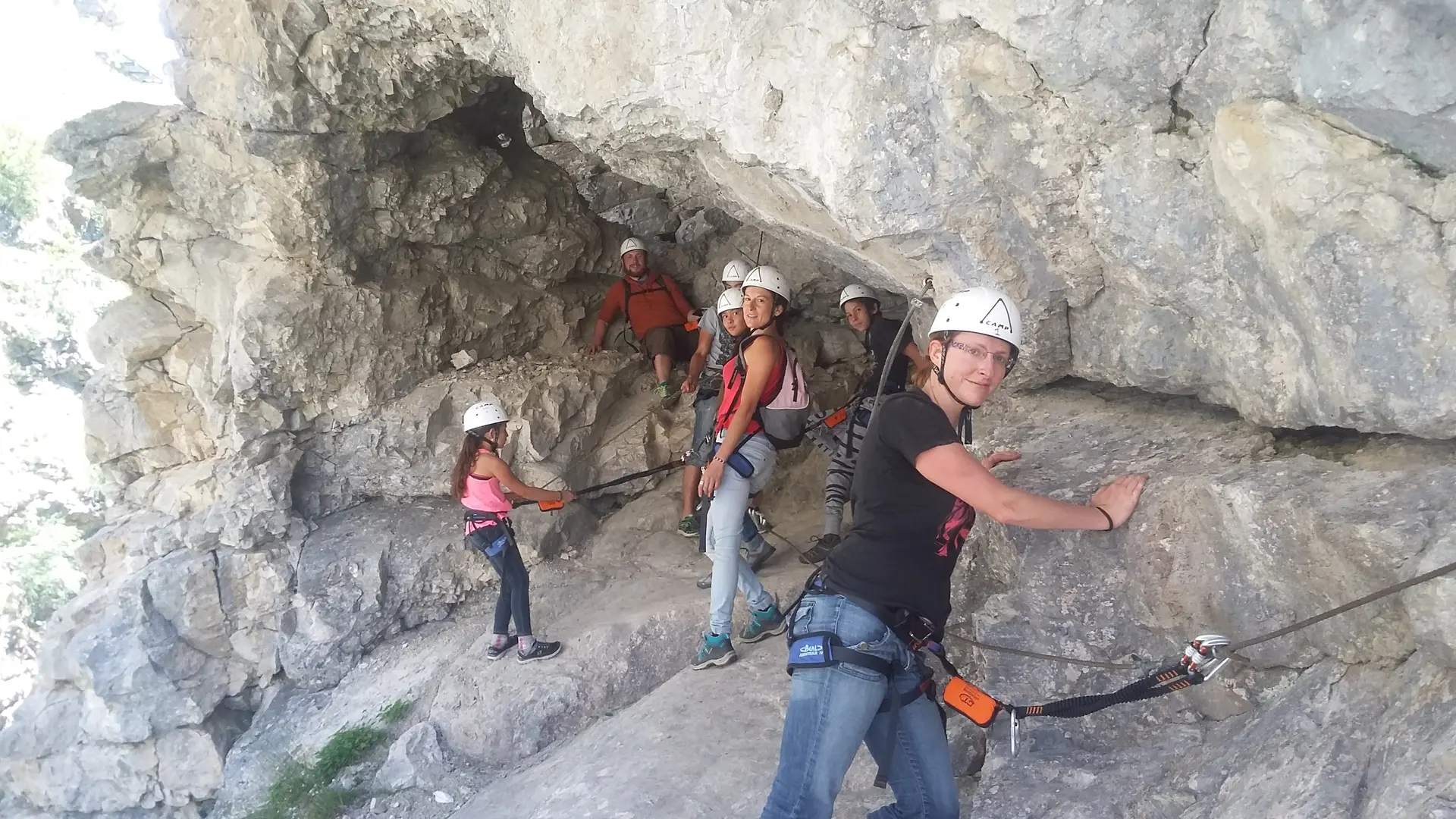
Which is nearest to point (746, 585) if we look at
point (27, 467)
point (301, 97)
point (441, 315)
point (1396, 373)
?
point (1396, 373)

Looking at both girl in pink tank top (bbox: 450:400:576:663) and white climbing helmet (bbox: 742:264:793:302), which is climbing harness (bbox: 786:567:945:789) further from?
girl in pink tank top (bbox: 450:400:576:663)

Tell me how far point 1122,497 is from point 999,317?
976 millimetres

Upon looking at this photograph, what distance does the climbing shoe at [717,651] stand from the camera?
542 centimetres

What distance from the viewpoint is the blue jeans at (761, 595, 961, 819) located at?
2.86 m

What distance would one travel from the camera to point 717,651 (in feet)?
17.8

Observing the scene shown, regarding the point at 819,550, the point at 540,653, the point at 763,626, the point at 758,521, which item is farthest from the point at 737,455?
the point at 540,653

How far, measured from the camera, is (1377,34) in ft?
8.23

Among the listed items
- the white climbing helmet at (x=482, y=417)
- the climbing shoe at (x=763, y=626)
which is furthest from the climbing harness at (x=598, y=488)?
the climbing shoe at (x=763, y=626)

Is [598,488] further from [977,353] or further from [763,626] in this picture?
[977,353]

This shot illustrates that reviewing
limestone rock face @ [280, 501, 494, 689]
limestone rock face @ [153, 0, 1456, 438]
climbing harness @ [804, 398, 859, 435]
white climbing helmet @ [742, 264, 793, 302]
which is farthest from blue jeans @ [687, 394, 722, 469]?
limestone rock face @ [280, 501, 494, 689]

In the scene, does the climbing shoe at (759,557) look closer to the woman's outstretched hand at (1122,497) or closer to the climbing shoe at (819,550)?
the climbing shoe at (819,550)

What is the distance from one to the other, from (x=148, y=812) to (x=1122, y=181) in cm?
969

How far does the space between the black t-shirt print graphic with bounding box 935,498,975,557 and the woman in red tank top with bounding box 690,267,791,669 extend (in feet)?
7.00

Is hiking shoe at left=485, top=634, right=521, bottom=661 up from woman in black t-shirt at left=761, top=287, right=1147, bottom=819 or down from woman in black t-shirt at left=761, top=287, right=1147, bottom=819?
down
